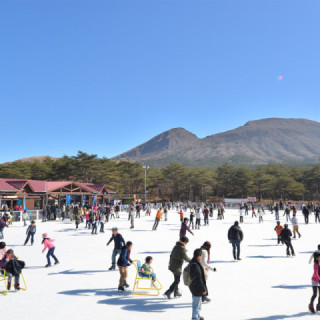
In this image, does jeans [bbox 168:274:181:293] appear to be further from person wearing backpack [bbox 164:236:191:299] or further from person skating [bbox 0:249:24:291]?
person skating [bbox 0:249:24:291]

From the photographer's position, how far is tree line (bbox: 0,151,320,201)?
6606 cm

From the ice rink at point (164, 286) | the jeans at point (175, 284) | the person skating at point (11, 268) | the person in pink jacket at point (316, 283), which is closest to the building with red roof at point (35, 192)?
the ice rink at point (164, 286)

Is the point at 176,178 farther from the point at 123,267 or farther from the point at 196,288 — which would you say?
the point at 196,288

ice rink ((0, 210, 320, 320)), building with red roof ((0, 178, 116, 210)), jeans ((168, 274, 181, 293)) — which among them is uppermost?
building with red roof ((0, 178, 116, 210))

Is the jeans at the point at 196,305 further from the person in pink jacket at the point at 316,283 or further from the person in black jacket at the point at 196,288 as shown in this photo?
the person in pink jacket at the point at 316,283

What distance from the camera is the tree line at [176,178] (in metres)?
66.1

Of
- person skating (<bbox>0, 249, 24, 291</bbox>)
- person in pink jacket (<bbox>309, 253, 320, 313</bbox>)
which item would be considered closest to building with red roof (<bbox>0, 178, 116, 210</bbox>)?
person skating (<bbox>0, 249, 24, 291</bbox>)

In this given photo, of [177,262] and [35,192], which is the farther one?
[35,192]

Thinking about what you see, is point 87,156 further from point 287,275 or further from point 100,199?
point 287,275

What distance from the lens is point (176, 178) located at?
294 feet

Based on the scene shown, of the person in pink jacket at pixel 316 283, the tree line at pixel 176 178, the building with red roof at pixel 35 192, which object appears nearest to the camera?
the person in pink jacket at pixel 316 283

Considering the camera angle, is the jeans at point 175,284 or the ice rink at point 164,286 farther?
the jeans at point 175,284

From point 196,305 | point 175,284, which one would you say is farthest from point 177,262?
point 196,305

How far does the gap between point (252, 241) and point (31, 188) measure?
2230cm
